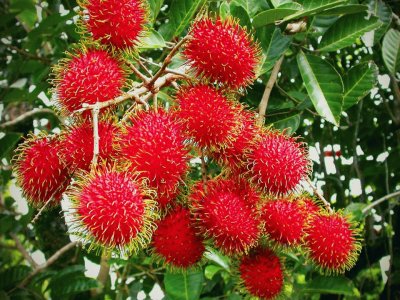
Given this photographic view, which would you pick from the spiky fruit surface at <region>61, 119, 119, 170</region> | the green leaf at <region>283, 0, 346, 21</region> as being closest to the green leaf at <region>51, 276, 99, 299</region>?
the spiky fruit surface at <region>61, 119, 119, 170</region>

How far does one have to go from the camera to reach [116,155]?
1058 millimetres

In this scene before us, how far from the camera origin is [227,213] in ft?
3.67

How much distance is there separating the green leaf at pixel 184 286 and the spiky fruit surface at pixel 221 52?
81 centimetres

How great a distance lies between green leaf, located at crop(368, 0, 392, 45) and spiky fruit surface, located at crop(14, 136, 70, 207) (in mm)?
1047

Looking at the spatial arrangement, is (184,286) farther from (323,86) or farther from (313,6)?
(313,6)

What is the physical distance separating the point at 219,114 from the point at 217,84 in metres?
0.09

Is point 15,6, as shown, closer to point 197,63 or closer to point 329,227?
point 197,63

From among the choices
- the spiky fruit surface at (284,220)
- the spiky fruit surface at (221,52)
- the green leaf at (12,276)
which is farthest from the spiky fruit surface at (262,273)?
the green leaf at (12,276)

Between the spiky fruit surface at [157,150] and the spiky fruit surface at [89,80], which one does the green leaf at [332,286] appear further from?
the spiky fruit surface at [89,80]

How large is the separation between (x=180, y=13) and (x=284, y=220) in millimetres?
592

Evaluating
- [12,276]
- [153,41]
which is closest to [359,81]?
[153,41]

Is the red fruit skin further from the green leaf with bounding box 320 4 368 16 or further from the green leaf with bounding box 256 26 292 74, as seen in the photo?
the green leaf with bounding box 320 4 368 16

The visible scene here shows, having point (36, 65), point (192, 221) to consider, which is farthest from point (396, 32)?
point (36, 65)

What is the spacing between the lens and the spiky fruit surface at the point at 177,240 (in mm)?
1121
